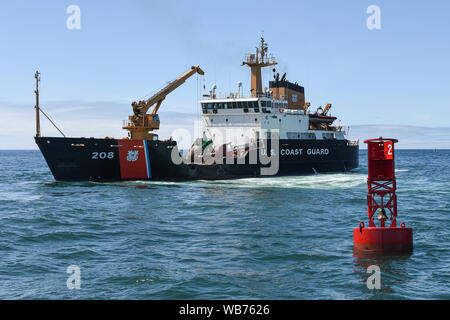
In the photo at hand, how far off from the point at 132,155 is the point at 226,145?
9327 millimetres

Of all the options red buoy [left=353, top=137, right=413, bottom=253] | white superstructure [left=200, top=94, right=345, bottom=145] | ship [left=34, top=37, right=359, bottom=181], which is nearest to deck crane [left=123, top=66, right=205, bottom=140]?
ship [left=34, top=37, right=359, bottom=181]

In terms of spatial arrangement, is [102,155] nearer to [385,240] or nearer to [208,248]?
[208,248]

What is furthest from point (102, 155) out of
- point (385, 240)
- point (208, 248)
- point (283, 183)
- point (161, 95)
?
point (385, 240)

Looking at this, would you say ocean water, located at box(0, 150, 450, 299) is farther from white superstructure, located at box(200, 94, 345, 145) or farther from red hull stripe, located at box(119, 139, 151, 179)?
white superstructure, located at box(200, 94, 345, 145)

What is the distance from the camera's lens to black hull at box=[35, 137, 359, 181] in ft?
110

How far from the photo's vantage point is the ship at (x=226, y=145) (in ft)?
113

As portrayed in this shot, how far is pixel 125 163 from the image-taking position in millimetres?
35281

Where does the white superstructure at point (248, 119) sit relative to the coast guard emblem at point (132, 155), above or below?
above

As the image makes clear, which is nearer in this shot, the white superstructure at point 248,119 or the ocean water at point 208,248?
the ocean water at point 208,248

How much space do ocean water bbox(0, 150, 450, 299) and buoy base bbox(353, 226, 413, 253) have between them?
424 millimetres

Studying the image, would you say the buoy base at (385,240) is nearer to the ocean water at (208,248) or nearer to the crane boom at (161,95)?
the ocean water at (208,248)

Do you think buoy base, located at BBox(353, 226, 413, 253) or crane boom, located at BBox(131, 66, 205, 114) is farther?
crane boom, located at BBox(131, 66, 205, 114)

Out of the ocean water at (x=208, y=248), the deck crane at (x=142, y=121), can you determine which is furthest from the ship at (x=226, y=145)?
the ocean water at (x=208, y=248)
